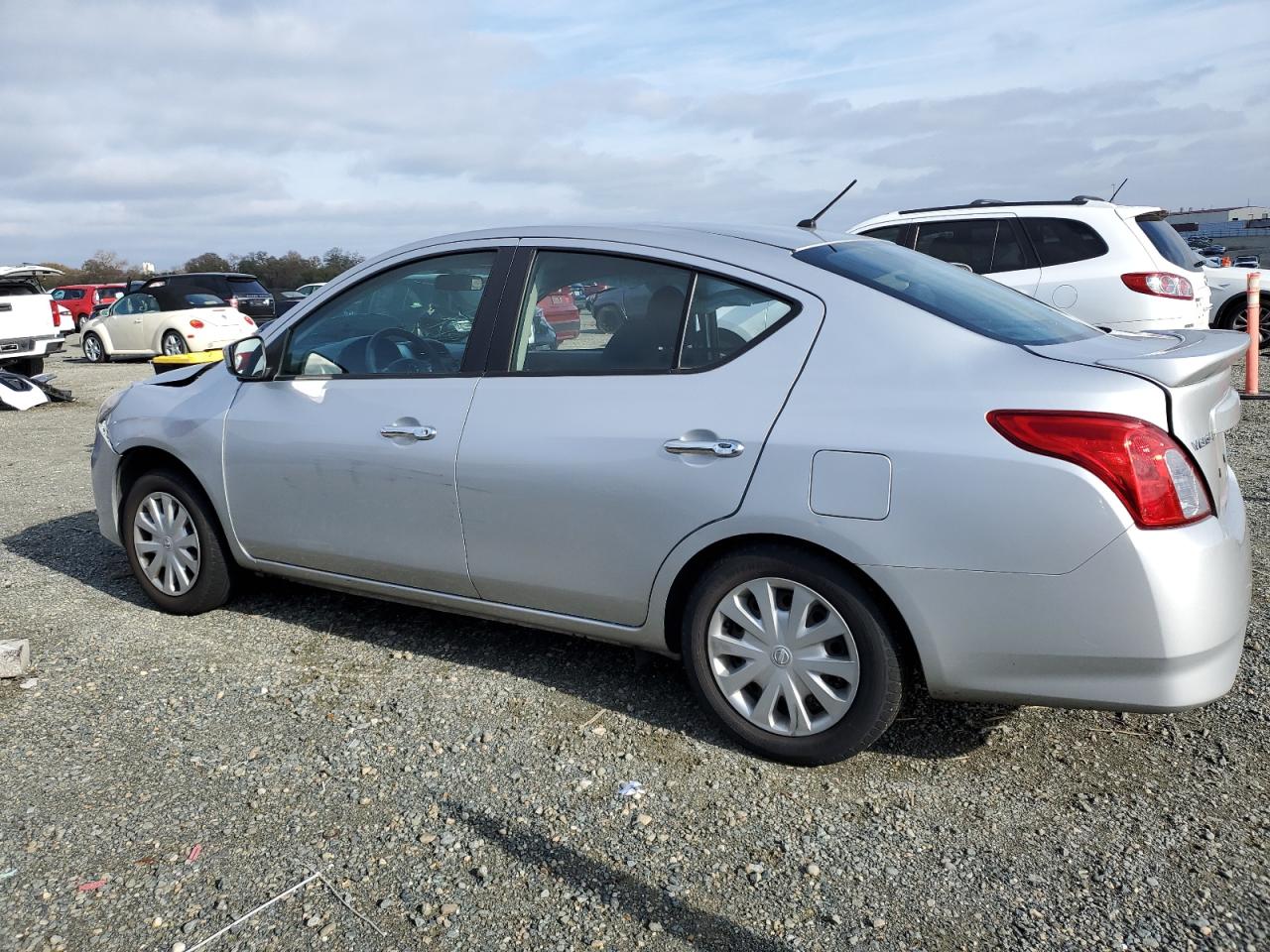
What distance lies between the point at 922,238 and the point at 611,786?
24.9ft

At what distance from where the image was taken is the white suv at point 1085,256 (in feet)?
29.1

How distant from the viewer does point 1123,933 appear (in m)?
2.53

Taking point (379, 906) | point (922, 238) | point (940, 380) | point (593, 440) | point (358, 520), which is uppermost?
point (922, 238)

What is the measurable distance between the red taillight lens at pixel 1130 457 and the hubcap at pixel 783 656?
79cm

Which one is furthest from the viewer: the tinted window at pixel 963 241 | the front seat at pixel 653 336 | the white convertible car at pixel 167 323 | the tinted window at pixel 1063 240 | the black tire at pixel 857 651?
the white convertible car at pixel 167 323

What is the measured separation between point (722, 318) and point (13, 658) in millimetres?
3049

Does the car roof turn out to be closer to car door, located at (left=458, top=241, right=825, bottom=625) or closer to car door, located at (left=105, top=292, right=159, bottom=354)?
car door, located at (left=458, top=241, right=825, bottom=625)

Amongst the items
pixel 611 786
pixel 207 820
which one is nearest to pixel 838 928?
pixel 611 786

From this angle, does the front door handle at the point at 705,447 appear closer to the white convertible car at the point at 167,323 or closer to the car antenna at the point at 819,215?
the car antenna at the point at 819,215

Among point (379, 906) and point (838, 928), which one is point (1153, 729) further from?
point (379, 906)

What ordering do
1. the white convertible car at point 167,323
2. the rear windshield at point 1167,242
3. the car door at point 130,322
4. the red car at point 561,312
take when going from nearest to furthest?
the red car at point 561,312
the rear windshield at point 1167,242
the white convertible car at point 167,323
the car door at point 130,322

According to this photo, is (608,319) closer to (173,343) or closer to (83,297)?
(173,343)

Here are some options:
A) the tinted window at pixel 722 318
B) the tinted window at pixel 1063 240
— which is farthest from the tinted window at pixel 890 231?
the tinted window at pixel 722 318

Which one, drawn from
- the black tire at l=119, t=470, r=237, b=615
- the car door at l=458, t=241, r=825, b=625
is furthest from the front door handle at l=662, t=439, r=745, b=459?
the black tire at l=119, t=470, r=237, b=615
